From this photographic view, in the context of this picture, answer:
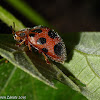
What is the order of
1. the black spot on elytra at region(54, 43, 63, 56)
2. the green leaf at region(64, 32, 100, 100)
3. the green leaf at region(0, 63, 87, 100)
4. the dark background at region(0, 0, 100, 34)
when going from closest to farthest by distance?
the green leaf at region(64, 32, 100, 100)
the black spot on elytra at region(54, 43, 63, 56)
the green leaf at region(0, 63, 87, 100)
the dark background at region(0, 0, 100, 34)

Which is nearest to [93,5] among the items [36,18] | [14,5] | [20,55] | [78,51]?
[36,18]

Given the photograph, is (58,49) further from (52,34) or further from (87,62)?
(87,62)

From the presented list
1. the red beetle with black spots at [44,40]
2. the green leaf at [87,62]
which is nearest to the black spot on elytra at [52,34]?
the red beetle with black spots at [44,40]

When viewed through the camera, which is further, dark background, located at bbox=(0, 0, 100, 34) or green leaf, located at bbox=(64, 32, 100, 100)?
dark background, located at bbox=(0, 0, 100, 34)

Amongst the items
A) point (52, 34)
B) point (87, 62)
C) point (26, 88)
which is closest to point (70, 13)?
point (52, 34)

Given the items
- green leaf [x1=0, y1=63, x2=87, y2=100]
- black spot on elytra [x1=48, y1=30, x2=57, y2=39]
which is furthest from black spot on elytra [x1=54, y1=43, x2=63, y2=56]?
green leaf [x1=0, y1=63, x2=87, y2=100]

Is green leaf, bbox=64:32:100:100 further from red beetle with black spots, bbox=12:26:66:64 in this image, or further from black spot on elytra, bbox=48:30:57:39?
black spot on elytra, bbox=48:30:57:39
